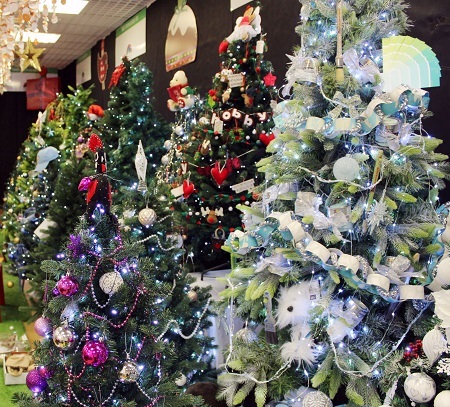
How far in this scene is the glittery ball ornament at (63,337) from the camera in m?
2.20

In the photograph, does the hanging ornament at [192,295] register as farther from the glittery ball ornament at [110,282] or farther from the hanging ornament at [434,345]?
the hanging ornament at [434,345]

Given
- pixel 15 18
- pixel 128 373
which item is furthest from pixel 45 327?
pixel 15 18

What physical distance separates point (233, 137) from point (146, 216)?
4.94 ft

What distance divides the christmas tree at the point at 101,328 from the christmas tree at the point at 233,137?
199 cm

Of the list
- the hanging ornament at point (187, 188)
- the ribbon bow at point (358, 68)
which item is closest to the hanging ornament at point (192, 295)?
the hanging ornament at point (187, 188)

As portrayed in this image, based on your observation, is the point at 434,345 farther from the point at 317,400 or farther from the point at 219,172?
the point at 219,172

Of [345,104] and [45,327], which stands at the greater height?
[345,104]

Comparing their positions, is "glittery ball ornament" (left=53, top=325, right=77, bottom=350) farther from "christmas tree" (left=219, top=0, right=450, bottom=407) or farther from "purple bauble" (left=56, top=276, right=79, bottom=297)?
"christmas tree" (left=219, top=0, right=450, bottom=407)

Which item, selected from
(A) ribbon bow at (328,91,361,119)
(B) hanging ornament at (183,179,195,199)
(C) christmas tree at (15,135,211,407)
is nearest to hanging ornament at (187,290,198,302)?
(C) christmas tree at (15,135,211,407)

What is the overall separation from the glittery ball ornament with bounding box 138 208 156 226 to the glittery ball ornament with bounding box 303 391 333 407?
123 centimetres

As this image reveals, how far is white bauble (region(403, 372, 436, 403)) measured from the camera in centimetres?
179

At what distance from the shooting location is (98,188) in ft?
7.99

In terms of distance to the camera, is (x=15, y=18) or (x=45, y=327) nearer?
(x=45, y=327)

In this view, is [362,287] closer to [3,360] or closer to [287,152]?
[287,152]
